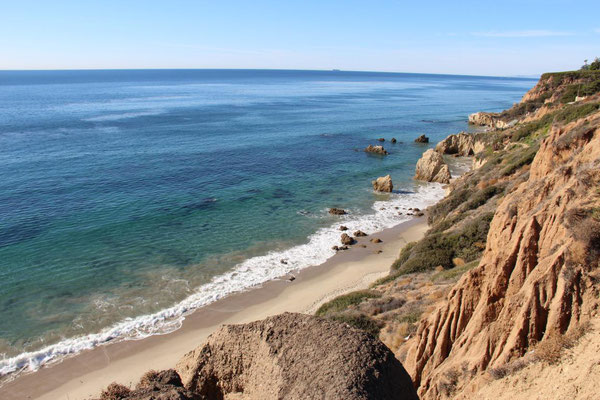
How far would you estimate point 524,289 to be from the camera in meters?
11.8

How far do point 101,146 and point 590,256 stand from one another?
74232mm

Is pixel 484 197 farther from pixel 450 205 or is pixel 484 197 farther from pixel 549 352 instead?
pixel 549 352

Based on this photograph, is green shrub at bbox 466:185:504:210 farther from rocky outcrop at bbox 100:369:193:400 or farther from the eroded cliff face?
rocky outcrop at bbox 100:369:193:400

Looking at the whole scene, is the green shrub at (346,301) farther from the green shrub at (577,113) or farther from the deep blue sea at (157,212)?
the green shrub at (577,113)

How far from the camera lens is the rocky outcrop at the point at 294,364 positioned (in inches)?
389

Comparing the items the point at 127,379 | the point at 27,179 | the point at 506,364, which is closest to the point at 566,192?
the point at 506,364

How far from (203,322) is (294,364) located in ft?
57.7

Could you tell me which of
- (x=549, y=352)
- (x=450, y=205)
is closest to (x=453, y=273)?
(x=549, y=352)

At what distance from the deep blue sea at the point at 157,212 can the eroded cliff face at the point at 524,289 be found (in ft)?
60.3

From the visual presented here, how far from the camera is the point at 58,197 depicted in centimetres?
4641

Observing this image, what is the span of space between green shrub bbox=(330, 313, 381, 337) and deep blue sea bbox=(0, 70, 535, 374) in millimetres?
12599

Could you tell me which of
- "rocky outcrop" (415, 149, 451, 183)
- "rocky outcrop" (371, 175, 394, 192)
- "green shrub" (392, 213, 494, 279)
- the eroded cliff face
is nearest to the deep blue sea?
"rocky outcrop" (371, 175, 394, 192)

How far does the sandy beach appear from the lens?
2147 cm

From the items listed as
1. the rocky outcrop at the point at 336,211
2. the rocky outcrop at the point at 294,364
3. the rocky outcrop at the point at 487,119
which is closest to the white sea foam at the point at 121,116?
the rocky outcrop at the point at 336,211
